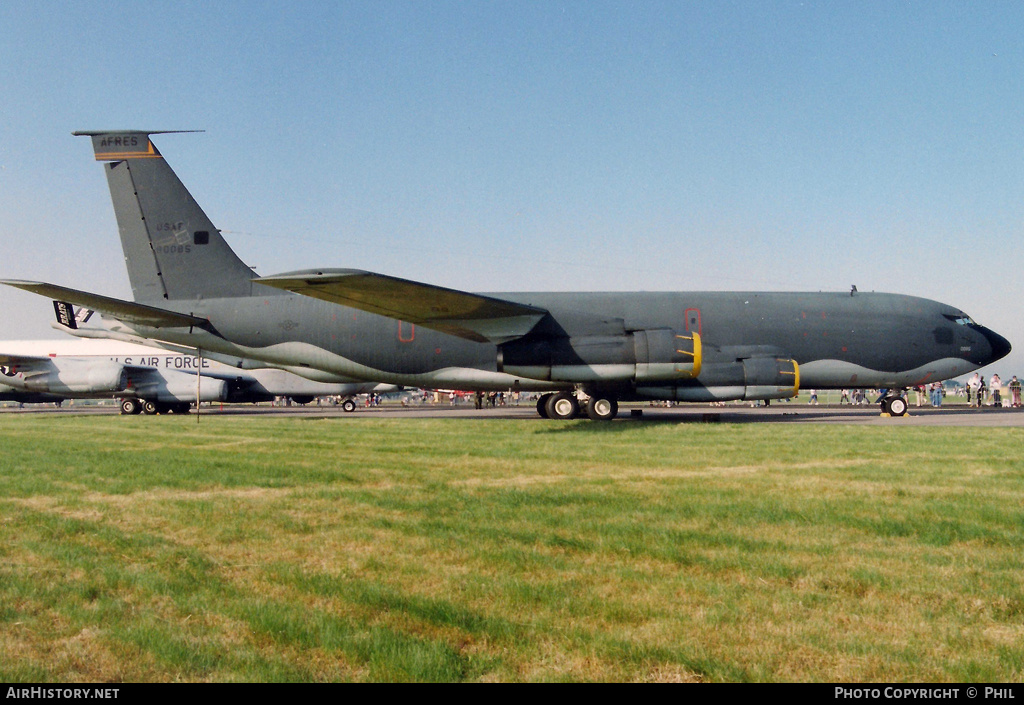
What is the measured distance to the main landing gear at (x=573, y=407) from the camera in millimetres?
19094

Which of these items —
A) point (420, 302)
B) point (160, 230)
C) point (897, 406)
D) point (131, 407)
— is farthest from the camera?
point (131, 407)

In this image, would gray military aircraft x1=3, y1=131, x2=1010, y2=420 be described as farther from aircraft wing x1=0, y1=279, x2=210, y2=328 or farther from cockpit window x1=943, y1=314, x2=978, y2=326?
cockpit window x1=943, y1=314, x2=978, y2=326

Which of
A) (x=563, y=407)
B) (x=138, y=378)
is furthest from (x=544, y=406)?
(x=138, y=378)

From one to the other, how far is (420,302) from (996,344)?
18320 mm

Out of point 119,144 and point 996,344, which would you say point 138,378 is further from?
point 996,344

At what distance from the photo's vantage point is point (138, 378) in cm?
3181

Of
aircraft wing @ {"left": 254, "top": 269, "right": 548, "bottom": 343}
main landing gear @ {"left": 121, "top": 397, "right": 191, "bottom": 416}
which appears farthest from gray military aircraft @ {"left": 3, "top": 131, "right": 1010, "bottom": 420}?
main landing gear @ {"left": 121, "top": 397, "right": 191, "bottom": 416}

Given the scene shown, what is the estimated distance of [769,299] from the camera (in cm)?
2023

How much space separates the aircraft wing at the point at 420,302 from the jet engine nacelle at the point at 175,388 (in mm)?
18129

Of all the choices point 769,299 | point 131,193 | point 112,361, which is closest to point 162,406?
point 112,361

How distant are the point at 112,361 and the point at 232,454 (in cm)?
2620

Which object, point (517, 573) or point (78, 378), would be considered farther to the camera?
point (78, 378)

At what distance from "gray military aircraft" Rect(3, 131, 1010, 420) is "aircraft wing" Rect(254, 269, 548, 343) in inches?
Answer: 14.8
